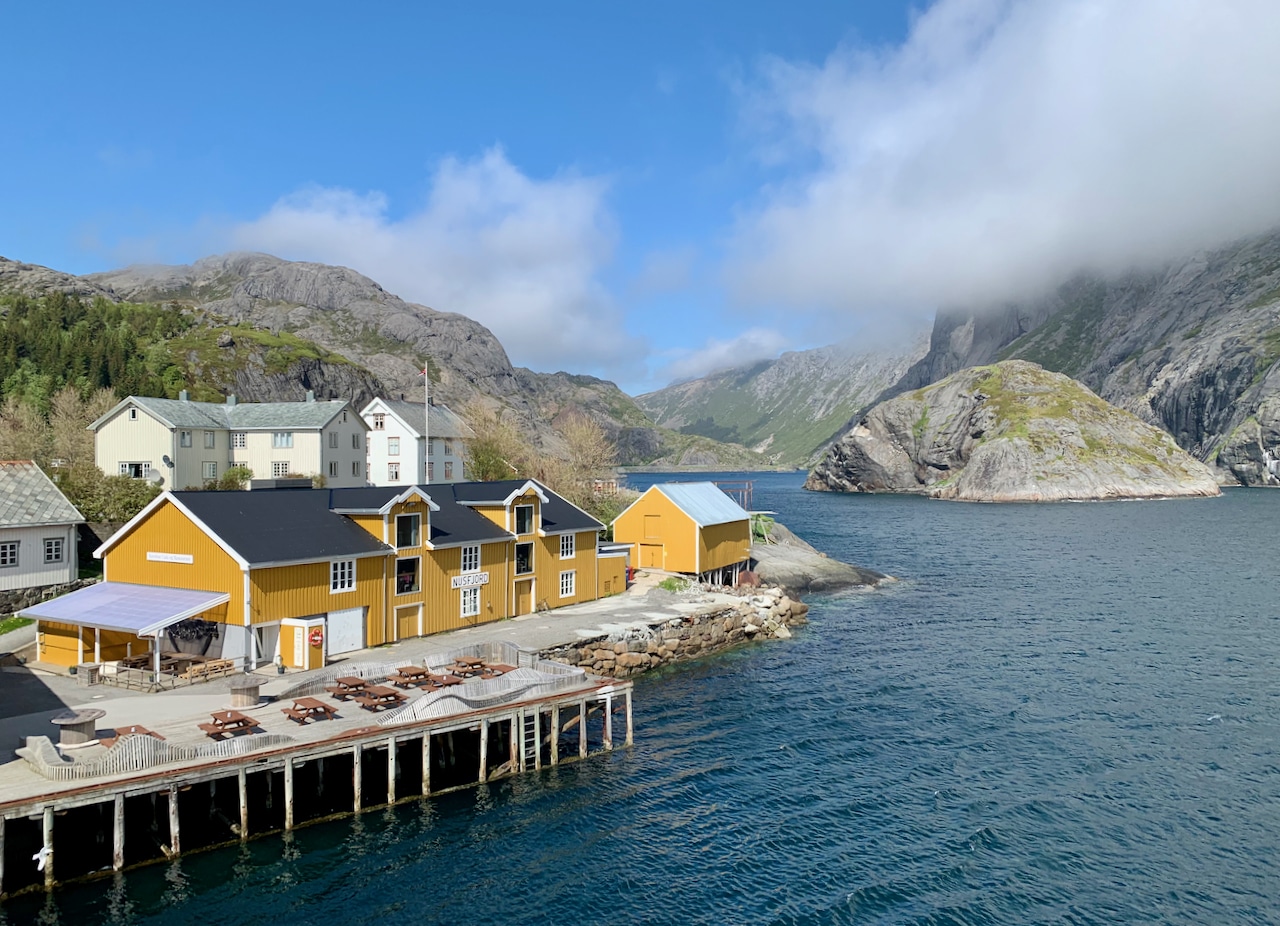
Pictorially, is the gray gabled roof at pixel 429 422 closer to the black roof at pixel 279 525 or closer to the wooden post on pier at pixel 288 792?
the black roof at pixel 279 525

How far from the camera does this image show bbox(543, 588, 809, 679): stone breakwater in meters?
44.5

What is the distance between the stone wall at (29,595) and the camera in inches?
1761

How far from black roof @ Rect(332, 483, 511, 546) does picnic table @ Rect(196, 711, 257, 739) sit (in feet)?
50.3

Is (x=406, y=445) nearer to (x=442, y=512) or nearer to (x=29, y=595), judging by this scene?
(x=442, y=512)

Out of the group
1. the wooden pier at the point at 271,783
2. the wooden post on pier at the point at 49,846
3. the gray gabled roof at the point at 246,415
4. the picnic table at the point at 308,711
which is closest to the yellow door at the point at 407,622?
the wooden pier at the point at 271,783

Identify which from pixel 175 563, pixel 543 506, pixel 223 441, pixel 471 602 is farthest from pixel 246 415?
pixel 175 563

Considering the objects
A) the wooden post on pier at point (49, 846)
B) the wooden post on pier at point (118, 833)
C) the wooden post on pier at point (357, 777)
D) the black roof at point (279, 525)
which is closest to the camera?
the wooden post on pier at point (49, 846)

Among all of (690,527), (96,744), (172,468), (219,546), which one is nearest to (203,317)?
(172,468)

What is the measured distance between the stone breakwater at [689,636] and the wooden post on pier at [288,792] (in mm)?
16198

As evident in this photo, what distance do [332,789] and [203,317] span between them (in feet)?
542

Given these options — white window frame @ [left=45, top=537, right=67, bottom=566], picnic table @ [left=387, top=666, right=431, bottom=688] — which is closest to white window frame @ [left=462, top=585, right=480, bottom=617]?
picnic table @ [left=387, top=666, right=431, bottom=688]

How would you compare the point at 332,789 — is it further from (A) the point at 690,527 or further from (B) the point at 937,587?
(B) the point at 937,587

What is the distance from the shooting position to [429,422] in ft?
330

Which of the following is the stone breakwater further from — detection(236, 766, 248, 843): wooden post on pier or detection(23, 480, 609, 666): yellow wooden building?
detection(236, 766, 248, 843): wooden post on pier
